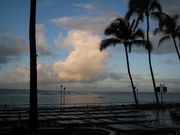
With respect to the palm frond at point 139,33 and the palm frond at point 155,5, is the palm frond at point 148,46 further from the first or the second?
the palm frond at point 155,5

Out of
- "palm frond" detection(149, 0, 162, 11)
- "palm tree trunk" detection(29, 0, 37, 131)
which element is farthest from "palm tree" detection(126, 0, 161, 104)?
"palm tree trunk" detection(29, 0, 37, 131)

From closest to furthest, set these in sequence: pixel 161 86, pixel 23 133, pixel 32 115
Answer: pixel 23 133 < pixel 32 115 < pixel 161 86

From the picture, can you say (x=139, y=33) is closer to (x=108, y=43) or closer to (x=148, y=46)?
(x=148, y=46)

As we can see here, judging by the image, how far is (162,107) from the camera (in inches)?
1711

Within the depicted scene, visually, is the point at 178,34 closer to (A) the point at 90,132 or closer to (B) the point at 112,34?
(B) the point at 112,34

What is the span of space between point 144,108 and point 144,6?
1297 cm

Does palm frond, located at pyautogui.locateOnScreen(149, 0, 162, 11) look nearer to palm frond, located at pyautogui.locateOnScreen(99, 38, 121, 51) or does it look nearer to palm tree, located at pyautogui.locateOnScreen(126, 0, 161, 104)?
palm tree, located at pyautogui.locateOnScreen(126, 0, 161, 104)

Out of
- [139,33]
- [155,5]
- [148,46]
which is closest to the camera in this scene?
[148,46]

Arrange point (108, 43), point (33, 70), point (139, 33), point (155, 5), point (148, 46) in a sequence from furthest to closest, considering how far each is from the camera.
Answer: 1. point (139, 33)
2. point (108, 43)
3. point (155, 5)
4. point (148, 46)
5. point (33, 70)

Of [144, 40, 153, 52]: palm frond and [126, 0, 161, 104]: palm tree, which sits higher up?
[126, 0, 161, 104]: palm tree

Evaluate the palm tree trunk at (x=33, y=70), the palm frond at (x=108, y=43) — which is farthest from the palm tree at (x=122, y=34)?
the palm tree trunk at (x=33, y=70)

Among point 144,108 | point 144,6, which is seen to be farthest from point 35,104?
point 144,6

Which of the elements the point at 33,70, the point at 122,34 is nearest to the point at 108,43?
the point at 122,34

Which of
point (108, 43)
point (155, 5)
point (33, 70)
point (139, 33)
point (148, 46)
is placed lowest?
point (33, 70)
